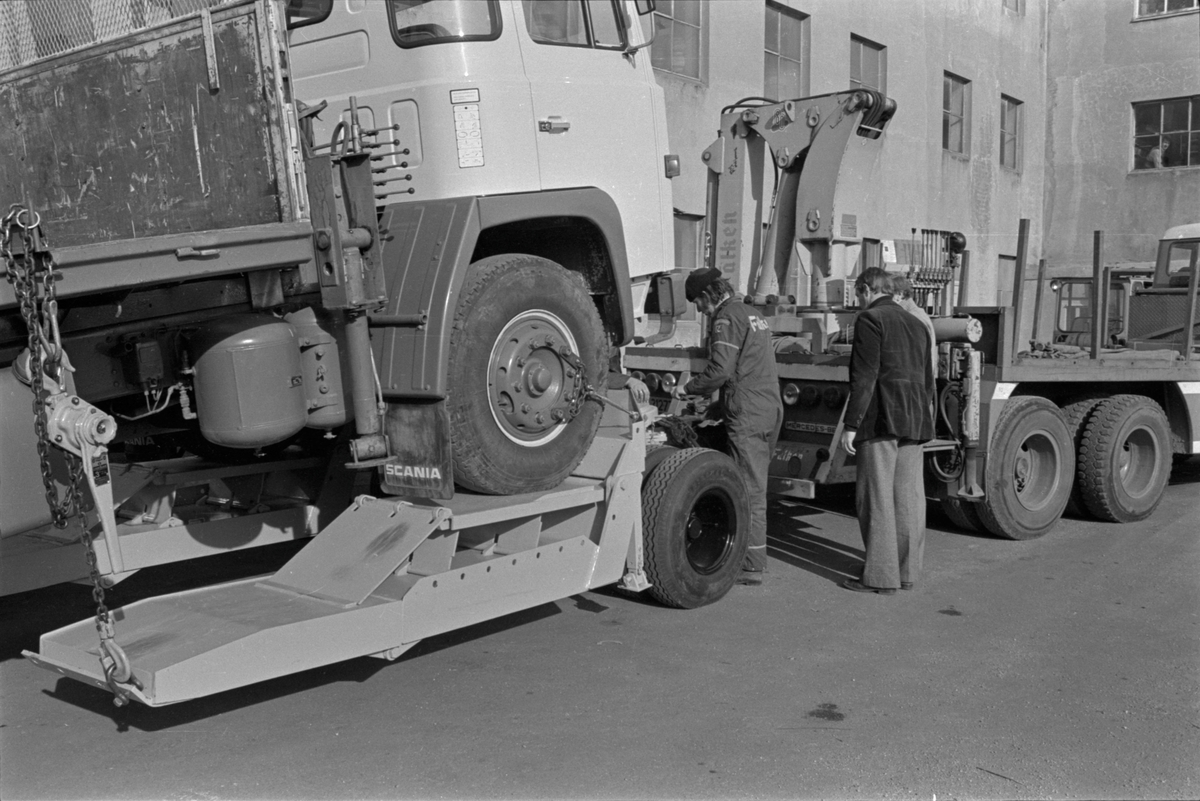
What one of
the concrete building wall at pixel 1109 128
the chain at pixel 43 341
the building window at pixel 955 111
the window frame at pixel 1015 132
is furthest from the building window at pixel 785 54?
the chain at pixel 43 341

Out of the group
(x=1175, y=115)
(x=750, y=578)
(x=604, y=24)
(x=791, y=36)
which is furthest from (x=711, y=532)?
(x=1175, y=115)

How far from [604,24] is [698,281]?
1.73 m

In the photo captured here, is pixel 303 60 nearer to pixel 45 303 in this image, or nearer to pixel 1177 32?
pixel 45 303

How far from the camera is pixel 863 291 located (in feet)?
21.6

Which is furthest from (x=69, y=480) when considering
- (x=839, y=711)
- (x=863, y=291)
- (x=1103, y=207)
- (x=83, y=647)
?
(x=1103, y=207)

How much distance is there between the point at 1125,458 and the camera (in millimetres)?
8688

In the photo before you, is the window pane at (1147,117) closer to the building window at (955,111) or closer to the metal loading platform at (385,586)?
the building window at (955,111)

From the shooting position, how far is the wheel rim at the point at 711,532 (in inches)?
238

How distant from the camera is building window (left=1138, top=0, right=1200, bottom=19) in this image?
78.6 feet

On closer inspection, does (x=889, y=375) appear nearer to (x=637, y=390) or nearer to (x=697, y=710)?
(x=637, y=390)

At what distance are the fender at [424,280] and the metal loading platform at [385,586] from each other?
57 cm

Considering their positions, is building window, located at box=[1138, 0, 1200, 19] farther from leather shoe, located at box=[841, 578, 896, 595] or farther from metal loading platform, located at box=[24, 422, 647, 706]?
metal loading platform, located at box=[24, 422, 647, 706]

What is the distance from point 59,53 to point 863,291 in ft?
14.2

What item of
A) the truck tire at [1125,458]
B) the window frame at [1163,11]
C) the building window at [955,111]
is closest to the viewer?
the truck tire at [1125,458]
